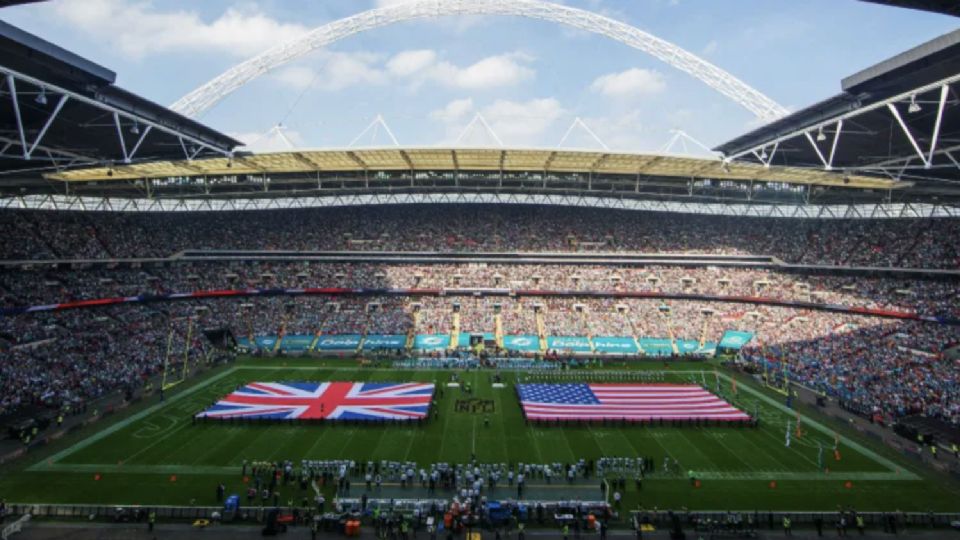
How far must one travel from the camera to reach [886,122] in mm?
27562

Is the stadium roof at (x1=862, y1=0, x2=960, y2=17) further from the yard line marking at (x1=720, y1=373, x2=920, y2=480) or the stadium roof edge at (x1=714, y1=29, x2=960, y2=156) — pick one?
the yard line marking at (x1=720, y1=373, x2=920, y2=480)

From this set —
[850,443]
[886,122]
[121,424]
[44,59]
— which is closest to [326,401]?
[121,424]

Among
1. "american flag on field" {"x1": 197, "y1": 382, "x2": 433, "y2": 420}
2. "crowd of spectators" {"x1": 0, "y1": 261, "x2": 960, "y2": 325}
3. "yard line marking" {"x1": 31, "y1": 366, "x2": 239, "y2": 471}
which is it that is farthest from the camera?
"crowd of spectators" {"x1": 0, "y1": 261, "x2": 960, "y2": 325}

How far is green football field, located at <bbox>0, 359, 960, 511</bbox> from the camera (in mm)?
20719

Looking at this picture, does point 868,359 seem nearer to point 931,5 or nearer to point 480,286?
point 480,286

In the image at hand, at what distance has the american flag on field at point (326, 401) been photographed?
29.3 m

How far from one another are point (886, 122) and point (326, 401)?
35.6 meters

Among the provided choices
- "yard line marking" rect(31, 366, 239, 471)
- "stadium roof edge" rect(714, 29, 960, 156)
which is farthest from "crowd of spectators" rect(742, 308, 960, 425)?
"yard line marking" rect(31, 366, 239, 471)

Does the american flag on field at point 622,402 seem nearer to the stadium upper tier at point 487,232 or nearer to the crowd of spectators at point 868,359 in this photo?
the crowd of spectators at point 868,359

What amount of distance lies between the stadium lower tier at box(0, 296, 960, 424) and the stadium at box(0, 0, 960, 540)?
0.29m

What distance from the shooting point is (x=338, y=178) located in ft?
176

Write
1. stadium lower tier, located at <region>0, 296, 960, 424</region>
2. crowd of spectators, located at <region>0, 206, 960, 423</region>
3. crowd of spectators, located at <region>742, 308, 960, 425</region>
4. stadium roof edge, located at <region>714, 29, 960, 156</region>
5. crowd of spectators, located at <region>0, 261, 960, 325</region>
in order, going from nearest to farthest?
stadium roof edge, located at <region>714, 29, 960, 156</region>, crowd of spectators, located at <region>742, 308, 960, 425</region>, stadium lower tier, located at <region>0, 296, 960, 424</region>, crowd of spectators, located at <region>0, 206, 960, 423</region>, crowd of spectators, located at <region>0, 261, 960, 325</region>

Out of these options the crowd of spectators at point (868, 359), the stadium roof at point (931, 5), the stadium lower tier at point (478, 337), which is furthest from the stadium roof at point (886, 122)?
the stadium lower tier at point (478, 337)

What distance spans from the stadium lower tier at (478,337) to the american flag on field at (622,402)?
9179mm
